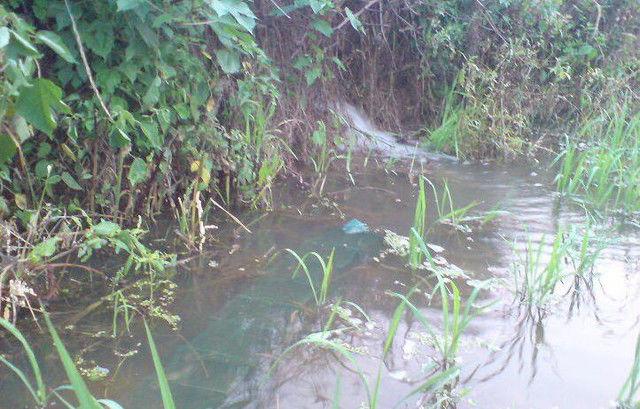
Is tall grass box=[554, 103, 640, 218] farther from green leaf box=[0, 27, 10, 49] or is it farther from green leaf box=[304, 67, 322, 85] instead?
green leaf box=[0, 27, 10, 49]

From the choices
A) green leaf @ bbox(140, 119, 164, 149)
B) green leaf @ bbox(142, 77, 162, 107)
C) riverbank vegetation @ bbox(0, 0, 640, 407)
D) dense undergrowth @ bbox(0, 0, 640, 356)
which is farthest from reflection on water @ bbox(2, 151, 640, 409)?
green leaf @ bbox(142, 77, 162, 107)

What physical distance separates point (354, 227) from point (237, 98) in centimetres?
87

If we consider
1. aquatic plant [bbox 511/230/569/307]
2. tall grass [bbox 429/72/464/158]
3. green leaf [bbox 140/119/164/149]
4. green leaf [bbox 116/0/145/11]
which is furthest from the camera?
tall grass [bbox 429/72/464/158]

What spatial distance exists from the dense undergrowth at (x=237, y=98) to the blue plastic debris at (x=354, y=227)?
17.6 inches

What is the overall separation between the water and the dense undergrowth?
0.76ft

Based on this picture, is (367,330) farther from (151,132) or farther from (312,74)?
(312,74)

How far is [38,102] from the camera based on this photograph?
1998mm

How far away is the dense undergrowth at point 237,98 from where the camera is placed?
247 cm

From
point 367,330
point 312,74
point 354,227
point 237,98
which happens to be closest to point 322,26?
point 312,74

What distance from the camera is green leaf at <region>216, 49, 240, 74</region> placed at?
3.06 m

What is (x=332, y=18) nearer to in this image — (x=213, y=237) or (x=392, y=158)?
(x=392, y=158)

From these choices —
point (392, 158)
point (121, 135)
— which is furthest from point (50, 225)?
point (392, 158)

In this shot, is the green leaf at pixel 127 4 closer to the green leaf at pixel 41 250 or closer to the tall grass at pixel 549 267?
the green leaf at pixel 41 250

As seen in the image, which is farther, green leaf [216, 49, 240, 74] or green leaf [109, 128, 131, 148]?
green leaf [216, 49, 240, 74]
